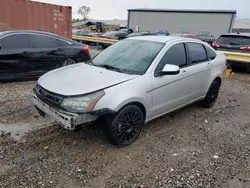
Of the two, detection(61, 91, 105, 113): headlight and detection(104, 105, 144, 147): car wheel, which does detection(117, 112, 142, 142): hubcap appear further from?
detection(61, 91, 105, 113): headlight

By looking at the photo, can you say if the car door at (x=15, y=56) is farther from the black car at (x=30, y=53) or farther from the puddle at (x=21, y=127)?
the puddle at (x=21, y=127)

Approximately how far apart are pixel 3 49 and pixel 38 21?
538 centimetres

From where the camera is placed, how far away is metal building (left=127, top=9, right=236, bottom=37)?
3341cm

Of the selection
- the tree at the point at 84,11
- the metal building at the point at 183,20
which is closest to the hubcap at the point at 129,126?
the metal building at the point at 183,20

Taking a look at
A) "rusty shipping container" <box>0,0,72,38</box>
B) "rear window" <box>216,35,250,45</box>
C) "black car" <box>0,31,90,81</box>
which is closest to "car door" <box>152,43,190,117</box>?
"black car" <box>0,31,90,81</box>

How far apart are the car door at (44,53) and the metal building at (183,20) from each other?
32.4 m

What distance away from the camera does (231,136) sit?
3.92 metres

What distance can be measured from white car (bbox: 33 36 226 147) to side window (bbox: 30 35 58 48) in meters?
2.94

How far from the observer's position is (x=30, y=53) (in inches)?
242

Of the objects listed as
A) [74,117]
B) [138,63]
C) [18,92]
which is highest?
[138,63]

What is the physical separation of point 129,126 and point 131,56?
1.20 metres

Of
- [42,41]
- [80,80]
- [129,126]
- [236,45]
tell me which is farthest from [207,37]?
[80,80]

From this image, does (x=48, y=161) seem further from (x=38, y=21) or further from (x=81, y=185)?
(x=38, y=21)

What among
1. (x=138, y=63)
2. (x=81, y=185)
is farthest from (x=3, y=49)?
(x=81, y=185)
